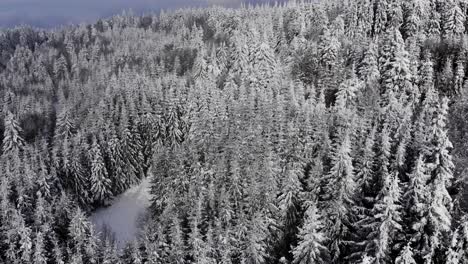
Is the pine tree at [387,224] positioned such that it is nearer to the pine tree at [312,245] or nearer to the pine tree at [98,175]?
the pine tree at [312,245]

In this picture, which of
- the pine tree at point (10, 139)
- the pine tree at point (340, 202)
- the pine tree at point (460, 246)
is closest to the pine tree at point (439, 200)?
the pine tree at point (460, 246)

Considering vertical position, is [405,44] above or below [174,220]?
above

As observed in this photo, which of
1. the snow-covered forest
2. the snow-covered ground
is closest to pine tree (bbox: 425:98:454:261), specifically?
the snow-covered forest

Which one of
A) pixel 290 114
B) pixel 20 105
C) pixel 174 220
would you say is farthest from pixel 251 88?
pixel 20 105

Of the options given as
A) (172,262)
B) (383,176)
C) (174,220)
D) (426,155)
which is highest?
(426,155)

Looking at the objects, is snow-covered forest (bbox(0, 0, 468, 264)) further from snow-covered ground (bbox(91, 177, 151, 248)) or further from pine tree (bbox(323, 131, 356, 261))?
snow-covered ground (bbox(91, 177, 151, 248))

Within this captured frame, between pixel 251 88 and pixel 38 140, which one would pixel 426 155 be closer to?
pixel 251 88
